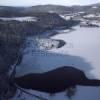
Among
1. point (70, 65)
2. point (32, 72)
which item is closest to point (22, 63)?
point (32, 72)

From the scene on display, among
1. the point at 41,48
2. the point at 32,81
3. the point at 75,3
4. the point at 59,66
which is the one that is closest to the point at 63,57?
the point at 59,66

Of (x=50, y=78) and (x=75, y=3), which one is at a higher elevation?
(x=75, y=3)

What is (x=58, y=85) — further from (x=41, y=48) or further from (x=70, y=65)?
(x=41, y=48)

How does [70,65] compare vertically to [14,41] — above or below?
below

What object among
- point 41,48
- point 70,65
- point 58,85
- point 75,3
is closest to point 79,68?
point 70,65

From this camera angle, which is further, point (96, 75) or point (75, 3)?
point (75, 3)

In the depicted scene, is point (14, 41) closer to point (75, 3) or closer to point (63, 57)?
point (63, 57)

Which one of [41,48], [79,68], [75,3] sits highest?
[75,3]

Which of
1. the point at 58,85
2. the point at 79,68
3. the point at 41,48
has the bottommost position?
the point at 58,85
